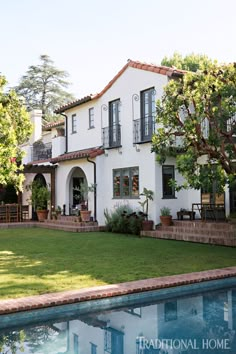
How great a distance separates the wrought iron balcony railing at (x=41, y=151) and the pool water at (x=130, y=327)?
23.8m

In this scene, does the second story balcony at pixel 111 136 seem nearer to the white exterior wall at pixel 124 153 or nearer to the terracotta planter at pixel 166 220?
the white exterior wall at pixel 124 153

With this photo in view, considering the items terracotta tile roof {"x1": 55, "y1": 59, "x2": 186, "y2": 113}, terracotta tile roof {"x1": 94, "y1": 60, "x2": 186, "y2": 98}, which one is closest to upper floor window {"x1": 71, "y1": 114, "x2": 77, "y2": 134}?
terracotta tile roof {"x1": 55, "y1": 59, "x2": 186, "y2": 113}

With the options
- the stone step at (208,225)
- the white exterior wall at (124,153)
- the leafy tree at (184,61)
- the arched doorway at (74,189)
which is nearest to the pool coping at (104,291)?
the stone step at (208,225)

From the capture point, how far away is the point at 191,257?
12430 mm

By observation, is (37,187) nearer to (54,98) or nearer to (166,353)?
(166,353)

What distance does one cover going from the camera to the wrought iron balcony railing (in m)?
30.9

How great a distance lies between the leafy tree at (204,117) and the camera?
12.7 m

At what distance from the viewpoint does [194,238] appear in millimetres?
16484

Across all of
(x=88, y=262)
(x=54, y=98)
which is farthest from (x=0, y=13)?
(x=54, y=98)

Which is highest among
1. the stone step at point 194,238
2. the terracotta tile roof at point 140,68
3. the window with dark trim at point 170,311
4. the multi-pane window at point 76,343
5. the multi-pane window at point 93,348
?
the terracotta tile roof at point 140,68

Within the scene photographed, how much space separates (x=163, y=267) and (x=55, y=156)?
60.6 feet

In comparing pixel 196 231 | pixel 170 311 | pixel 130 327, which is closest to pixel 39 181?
pixel 196 231

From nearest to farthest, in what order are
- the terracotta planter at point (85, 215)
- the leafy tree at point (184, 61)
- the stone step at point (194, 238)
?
the stone step at point (194, 238) → the terracotta planter at point (85, 215) → the leafy tree at point (184, 61)

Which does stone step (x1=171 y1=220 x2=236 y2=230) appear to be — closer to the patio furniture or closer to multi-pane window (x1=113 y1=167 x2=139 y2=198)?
the patio furniture
